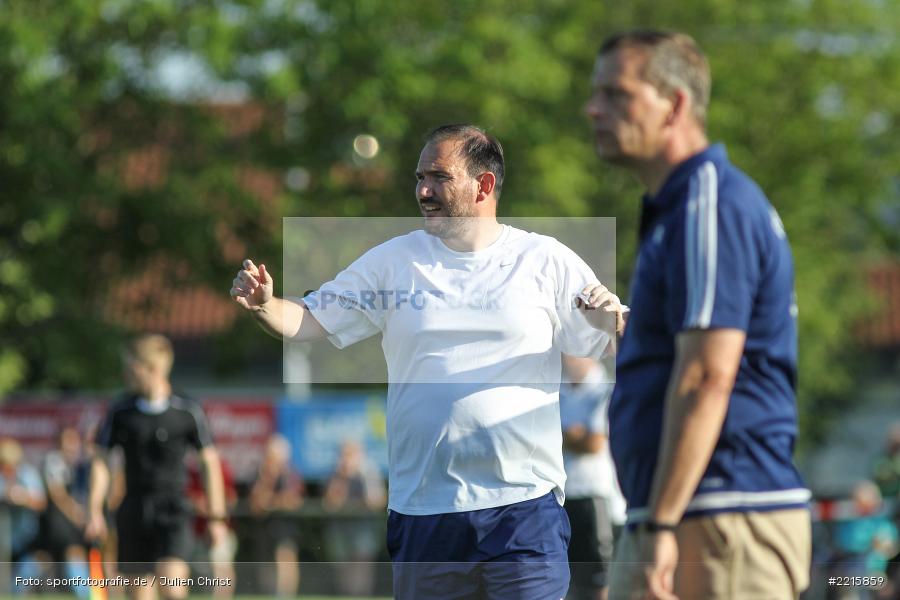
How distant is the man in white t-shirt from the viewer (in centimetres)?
572

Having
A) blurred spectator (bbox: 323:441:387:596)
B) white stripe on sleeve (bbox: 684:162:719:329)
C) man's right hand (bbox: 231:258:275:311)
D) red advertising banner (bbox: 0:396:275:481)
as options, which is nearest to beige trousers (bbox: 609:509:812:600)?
white stripe on sleeve (bbox: 684:162:719:329)

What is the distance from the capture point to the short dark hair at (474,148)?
5934 millimetres

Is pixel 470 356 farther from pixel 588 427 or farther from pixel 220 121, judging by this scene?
pixel 220 121

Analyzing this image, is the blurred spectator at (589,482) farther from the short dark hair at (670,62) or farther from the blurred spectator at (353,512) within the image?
the blurred spectator at (353,512)

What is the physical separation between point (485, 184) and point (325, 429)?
58.0ft

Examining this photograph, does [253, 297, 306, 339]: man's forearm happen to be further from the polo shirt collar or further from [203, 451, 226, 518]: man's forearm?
[203, 451, 226, 518]: man's forearm

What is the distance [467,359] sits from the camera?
575 cm

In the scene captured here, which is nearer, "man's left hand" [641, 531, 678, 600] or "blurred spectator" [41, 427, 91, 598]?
"man's left hand" [641, 531, 678, 600]

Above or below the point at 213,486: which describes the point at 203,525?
below

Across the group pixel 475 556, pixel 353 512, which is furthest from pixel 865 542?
pixel 475 556

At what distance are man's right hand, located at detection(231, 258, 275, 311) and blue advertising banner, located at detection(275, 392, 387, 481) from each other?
681 inches

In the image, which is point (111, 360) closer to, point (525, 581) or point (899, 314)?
point (525, 581)

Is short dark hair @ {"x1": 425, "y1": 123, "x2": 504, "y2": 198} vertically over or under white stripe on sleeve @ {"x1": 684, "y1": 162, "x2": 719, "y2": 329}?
over

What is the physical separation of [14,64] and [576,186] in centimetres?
920
